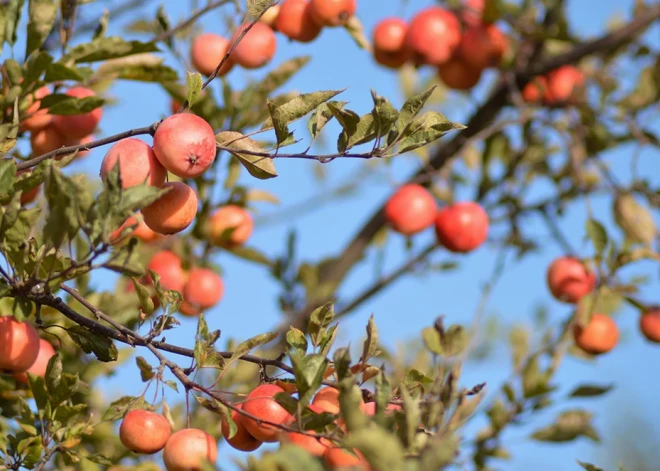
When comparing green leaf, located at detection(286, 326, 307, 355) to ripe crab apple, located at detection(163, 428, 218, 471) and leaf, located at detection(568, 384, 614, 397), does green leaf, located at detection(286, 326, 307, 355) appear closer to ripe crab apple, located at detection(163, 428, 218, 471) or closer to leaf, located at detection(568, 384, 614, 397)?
ripe crab apple, located at detection(163, 428, 218, 471)

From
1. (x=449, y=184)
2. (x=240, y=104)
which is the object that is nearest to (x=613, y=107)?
(x=449, y=184)

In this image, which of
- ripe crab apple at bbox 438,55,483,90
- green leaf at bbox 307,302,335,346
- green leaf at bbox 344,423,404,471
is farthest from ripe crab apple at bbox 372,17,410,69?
green leaf at bbox 344,423,404,471

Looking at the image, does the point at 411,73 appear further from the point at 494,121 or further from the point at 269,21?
the point at 269,21

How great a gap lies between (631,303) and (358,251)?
2.90 feet

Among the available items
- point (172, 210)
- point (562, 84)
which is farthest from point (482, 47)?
point (172, 210)

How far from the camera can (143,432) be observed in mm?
1198

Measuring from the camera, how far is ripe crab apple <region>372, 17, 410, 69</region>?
2.76m

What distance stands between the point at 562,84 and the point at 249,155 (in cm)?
214

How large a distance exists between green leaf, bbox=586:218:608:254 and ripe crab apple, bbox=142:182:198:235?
1.47 meters

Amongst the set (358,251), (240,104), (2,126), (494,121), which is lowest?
(358,251)

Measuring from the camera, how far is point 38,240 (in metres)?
1.15

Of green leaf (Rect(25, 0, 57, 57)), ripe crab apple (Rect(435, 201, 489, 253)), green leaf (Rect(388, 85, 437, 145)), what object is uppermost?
green leaf (Rect(25, 0, 57, 57))

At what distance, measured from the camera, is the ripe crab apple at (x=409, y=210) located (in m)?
2.60

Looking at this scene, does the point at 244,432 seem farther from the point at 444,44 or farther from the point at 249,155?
the point at 444,44
